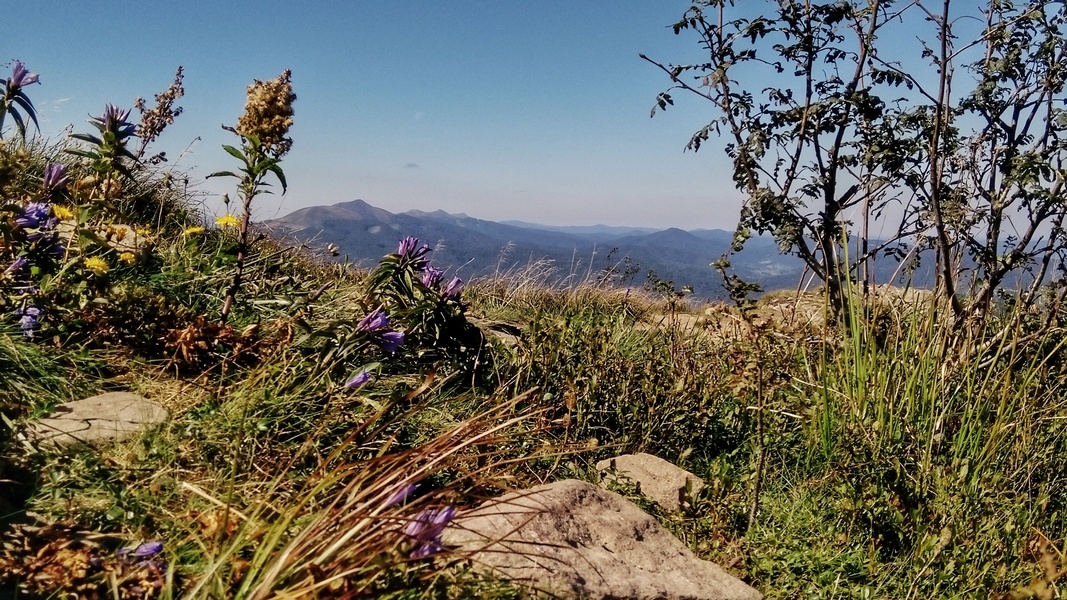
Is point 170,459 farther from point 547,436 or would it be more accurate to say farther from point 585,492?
point 547,436

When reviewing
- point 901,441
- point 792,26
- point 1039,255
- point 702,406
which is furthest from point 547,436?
point 1039,255

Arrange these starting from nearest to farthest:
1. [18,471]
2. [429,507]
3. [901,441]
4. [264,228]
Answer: [429,507]
[18,471]
[901,441]
[264,228]

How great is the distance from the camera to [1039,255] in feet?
16.9

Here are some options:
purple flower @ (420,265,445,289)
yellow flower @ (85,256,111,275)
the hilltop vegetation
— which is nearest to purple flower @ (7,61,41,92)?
the hilltop vegetation

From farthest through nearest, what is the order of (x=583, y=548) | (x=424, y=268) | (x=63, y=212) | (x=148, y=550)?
(x=63, y=212)
(x=424, y=268)
(x=583, y=548)
(x=148, y=550)

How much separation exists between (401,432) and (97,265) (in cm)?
164

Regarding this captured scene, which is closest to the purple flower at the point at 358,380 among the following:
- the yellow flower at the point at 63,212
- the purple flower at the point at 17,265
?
the purple flower at the point at 17,265

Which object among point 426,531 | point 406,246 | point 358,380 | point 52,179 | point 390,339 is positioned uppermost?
point 52,179

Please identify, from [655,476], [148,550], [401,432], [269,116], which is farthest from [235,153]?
[655,476]

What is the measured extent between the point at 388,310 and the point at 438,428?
0.72 meters

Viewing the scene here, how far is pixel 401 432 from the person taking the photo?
2.97 m

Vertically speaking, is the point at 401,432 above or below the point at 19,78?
below

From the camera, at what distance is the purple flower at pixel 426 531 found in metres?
1.74

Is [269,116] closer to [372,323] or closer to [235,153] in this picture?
[235,153]
